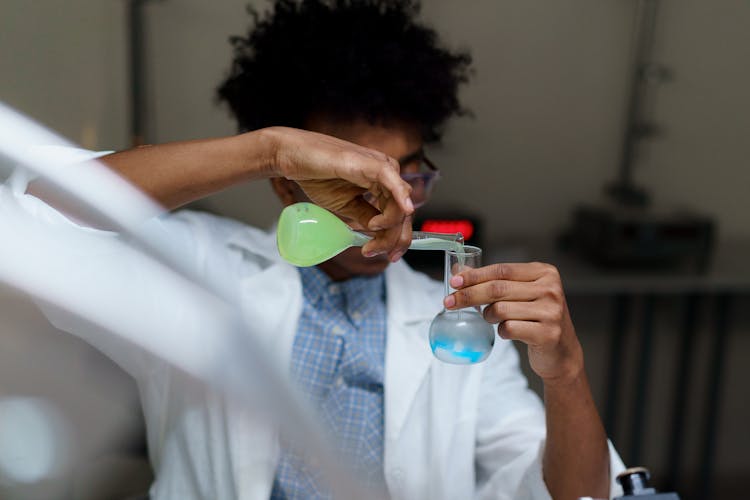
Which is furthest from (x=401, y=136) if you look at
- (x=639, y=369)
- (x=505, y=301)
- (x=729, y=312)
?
(x=729, y=312)

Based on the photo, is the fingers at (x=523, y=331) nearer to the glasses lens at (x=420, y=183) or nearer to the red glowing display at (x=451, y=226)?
the glasses lens at (x=420, y=183)

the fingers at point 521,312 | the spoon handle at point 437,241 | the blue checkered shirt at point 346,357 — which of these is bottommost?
the blue checkered shirt at point 346,357

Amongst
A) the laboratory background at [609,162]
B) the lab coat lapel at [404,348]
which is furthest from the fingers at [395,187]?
the laboratory background at [609,162]

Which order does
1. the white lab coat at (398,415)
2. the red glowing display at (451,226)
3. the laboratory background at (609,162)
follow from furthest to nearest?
1. the red glowing display at (451,226)
2. the laboratory background at (609,162)
3. the white lab coat at (398,415)

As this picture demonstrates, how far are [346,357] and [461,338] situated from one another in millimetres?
327

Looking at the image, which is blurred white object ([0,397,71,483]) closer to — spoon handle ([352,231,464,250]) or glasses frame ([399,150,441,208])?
spoon handle ([352,231,464,250])

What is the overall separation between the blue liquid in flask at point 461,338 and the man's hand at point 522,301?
14 millimetres

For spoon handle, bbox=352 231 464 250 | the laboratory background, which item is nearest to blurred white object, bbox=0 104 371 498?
spoon handle, bbox=352 231 464 250

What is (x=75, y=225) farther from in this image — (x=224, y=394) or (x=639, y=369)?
(x=639, y=369)

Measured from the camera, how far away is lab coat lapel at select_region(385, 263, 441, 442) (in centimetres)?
87

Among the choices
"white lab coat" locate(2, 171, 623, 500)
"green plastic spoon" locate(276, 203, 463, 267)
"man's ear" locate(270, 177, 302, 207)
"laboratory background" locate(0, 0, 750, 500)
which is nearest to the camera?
"green plastic spoon" locate(276, 203, 463, 267)

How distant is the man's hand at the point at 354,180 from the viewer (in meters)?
0.58

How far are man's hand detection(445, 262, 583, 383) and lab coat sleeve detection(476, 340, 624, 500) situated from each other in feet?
0.68

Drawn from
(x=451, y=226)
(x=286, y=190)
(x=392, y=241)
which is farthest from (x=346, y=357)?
(x=451, y=226)
